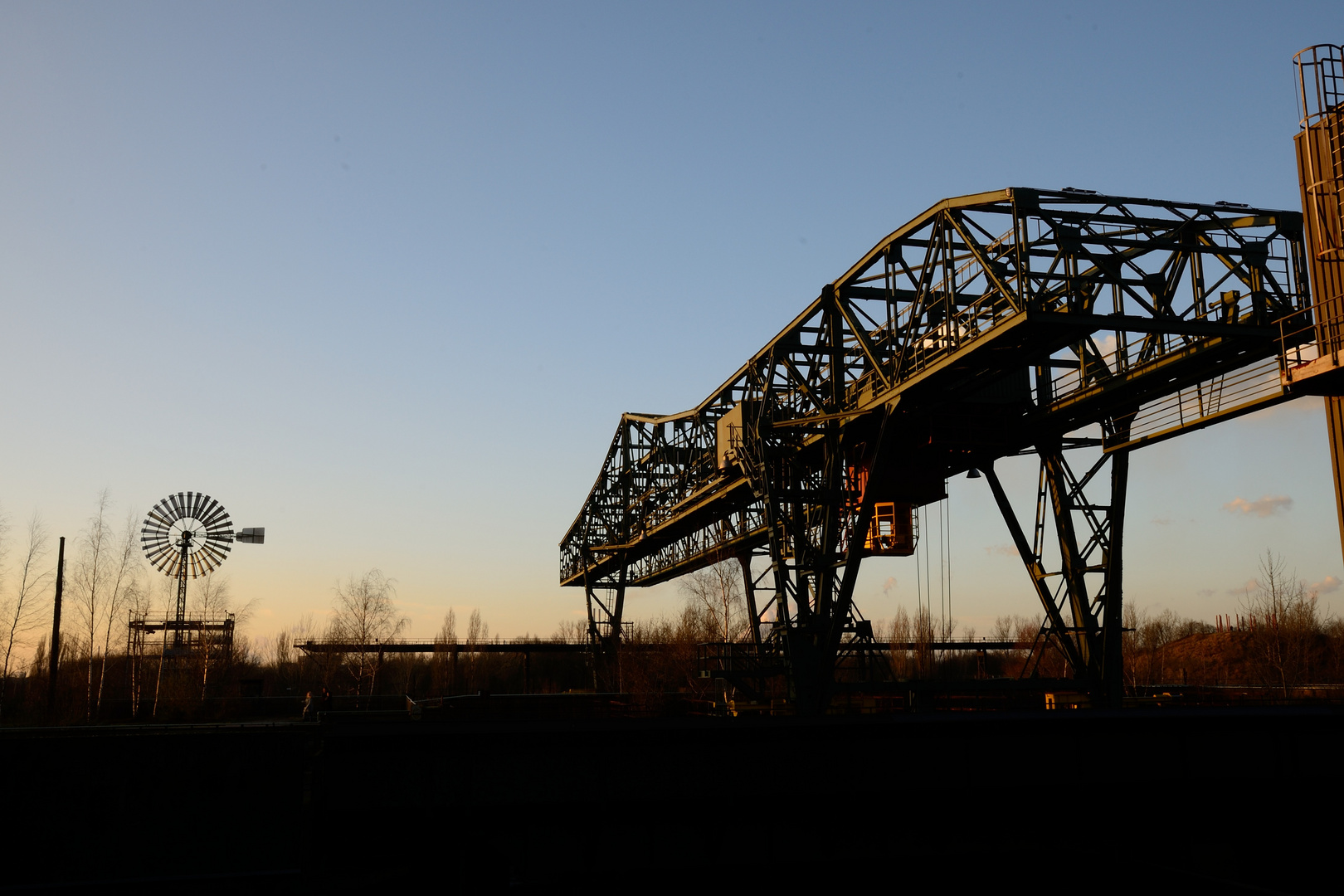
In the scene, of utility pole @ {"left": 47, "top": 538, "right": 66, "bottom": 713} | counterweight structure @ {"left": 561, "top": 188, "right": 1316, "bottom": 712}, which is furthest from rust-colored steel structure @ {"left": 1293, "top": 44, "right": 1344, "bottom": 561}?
utility pole @ {"left": 47, "top": 538, "right": 66, "bottom": 713}

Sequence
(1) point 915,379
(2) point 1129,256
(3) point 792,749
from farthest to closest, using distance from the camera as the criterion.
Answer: (1) point 915,379, (2) point 1129,256, (3) point 792,749

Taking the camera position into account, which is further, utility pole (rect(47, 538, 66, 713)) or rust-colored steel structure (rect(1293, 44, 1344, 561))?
utility pole (rect(47, 538, 66, 713))

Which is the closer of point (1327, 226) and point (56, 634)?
point (1327, 226)

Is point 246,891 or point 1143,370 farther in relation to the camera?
point 1143,370

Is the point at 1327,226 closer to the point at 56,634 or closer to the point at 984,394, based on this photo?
the point at 984,394

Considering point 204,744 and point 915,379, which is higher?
point 915,379

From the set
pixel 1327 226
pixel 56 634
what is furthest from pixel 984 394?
pixel 56 634

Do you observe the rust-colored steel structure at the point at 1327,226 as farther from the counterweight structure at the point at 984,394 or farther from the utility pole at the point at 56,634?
the utility pole at the point at 56,634

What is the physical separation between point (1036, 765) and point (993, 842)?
1.55 m

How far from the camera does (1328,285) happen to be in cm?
1950

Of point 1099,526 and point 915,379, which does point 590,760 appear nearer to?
point 915,379

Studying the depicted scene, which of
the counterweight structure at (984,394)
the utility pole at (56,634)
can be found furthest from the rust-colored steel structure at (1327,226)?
the utility pole at (56,634)

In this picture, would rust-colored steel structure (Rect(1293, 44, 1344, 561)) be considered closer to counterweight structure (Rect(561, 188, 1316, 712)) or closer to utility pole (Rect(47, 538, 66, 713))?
counterweight structure (Rect(561, 188, 1316, 712))

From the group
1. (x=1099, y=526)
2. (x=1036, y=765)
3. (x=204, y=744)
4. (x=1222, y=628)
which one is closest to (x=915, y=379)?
(x=1099, y=526)
